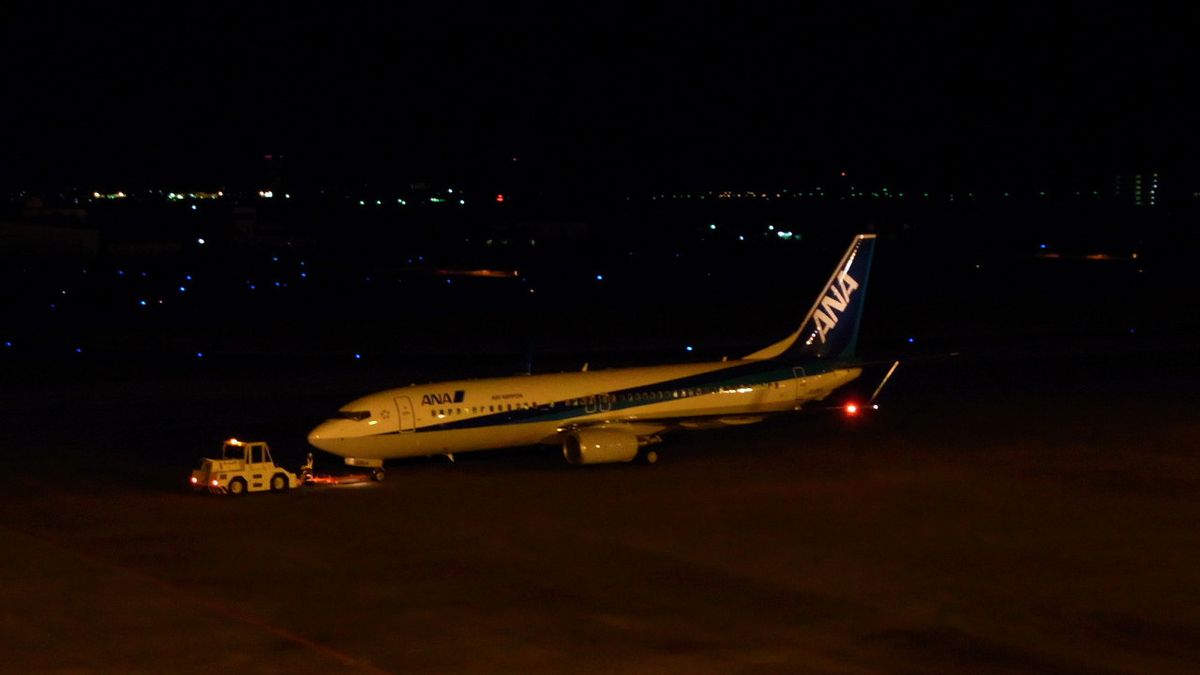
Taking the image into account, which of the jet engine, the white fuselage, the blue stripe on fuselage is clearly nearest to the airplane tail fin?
the blue stripe on fuselage

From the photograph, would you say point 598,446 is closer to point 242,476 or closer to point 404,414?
point 404,414

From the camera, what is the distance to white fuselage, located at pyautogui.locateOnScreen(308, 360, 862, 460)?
38375 millimetres

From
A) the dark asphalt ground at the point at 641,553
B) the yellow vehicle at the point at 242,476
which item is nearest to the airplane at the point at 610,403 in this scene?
the dark asphalt ground at the point at 641,553

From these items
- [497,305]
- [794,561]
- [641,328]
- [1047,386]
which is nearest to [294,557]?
[794,561]

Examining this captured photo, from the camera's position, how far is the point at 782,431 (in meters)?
46.1

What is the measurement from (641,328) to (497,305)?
13263 mm

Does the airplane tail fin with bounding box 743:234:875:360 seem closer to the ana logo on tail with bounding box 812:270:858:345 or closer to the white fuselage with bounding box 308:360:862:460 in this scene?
the ana logo on tail with bounding box 812:270:858:345

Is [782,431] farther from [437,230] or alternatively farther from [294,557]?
[437,230]

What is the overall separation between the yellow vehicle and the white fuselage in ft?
4.59

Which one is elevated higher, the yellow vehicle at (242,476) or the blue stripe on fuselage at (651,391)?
the blue stripe on fuselage at (651,391)

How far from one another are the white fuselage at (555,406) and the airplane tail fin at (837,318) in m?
0.97

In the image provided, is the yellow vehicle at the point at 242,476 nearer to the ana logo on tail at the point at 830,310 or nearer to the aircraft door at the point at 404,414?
the aircraft door at the point at 404,414

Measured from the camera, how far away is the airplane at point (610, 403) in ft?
126

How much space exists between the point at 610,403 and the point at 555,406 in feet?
5.78
